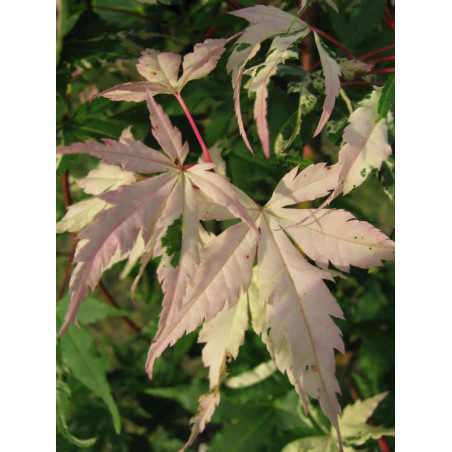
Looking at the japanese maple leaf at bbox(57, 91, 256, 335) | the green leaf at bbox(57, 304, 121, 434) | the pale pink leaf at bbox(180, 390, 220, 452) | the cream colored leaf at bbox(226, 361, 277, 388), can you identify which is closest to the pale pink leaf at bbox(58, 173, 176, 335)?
the japanese maple leaf at bbox(57, 91, 256, 335)

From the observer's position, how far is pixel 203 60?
1.77 feet

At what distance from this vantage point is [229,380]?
0.86 m

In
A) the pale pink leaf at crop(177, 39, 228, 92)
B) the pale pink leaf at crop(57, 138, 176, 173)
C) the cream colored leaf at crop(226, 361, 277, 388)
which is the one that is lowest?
the cream colored leaf at crop(226, 361, 277, 388)

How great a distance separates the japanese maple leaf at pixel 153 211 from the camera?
428 mm

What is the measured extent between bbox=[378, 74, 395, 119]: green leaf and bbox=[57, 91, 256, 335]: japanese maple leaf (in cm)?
18

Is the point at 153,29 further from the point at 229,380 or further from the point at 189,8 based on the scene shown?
the point at 229,380

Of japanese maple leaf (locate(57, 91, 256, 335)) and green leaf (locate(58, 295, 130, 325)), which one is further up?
japanese maple leaf (locate(57, 91, 256, 335))

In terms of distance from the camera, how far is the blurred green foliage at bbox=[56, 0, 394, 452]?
71 cm

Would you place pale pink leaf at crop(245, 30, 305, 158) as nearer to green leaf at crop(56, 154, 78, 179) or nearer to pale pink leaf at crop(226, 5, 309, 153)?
pale pink leaf at crop(226, 5, 309, 153)

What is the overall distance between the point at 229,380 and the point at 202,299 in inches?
17.1

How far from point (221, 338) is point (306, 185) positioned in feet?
0.62

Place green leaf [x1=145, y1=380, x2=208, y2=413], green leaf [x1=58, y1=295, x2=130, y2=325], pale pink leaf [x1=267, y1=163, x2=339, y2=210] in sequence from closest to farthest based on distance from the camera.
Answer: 1. pale pink leaf [x1=267, y1=163, x2=339, y2=210]
2. green leaf [x1=58, y1=295, x2=130, y2=325]
3. green leaf [x1=145, y1=380, x2=208, y2=413]

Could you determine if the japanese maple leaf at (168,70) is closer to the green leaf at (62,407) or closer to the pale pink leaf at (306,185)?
the pale pink leaf at (306,185)

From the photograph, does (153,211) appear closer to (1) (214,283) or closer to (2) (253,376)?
(1) (214,283)
